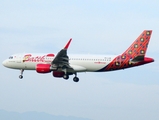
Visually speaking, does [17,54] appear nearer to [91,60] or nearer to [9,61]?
[9,61]

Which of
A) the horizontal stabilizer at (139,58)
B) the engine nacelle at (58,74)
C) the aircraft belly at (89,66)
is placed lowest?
the engine nacelle at (58,74)

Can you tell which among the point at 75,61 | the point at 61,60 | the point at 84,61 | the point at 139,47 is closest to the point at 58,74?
the point at 75,61

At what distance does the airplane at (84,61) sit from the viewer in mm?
72750

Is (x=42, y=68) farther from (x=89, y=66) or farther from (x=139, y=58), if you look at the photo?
(x=139, y=58)

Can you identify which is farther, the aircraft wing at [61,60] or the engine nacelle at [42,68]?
the engine nacelle at [42,68]

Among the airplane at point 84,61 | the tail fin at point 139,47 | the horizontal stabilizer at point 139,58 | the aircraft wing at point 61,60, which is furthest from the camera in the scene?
the tail fin at point 139,47

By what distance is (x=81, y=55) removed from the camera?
75.2m

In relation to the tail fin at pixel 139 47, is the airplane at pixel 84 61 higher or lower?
lower

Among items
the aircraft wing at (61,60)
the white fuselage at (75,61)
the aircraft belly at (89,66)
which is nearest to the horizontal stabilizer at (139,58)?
the white fuselage at (75,61)

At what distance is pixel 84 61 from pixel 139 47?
1064cm

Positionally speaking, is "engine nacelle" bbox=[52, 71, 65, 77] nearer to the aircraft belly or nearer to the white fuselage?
the white fuselage

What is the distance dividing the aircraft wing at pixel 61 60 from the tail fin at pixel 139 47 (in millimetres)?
10517

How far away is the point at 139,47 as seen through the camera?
7519 cm

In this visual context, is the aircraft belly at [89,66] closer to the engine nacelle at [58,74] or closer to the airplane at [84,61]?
the airplane at [84,61]
